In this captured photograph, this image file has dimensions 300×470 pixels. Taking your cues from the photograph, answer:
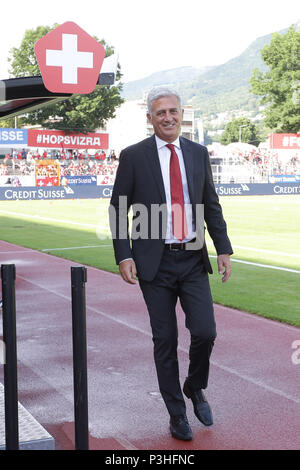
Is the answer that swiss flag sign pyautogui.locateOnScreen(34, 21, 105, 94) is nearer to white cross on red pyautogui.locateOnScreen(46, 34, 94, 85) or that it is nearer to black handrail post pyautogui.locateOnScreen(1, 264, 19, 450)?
white cross on red pyautogui.locateOnScreen(46, 34, 94, 85)

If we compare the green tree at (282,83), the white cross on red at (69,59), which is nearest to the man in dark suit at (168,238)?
the white cross on red at (69,59)

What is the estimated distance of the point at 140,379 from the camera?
17.3 ft

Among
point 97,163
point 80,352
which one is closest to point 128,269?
point 80,352

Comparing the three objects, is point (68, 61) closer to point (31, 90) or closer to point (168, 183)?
point (31, 90)

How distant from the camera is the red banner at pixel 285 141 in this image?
61.6 metres

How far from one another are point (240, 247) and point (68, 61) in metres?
8.85

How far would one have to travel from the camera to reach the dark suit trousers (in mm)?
4008

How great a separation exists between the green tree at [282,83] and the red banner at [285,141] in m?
3.07

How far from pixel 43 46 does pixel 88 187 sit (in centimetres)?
3485

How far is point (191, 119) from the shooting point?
19775cm

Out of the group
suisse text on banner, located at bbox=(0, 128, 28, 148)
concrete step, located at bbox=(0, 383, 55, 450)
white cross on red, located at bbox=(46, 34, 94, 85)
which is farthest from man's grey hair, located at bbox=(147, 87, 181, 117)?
suisse text on banner, located at bbox=(0, 128, 28, 148)

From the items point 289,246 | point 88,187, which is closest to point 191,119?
point 88,187

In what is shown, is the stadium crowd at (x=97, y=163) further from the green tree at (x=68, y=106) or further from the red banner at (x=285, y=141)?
the green tree at (x=68, y=106)

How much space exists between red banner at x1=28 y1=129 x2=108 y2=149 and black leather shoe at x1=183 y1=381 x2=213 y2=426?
47.5 metres
